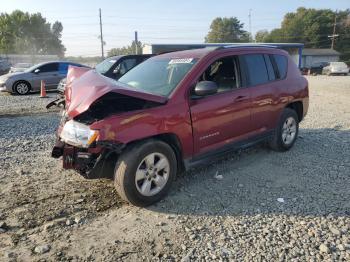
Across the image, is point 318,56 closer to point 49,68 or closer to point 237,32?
point 237,32

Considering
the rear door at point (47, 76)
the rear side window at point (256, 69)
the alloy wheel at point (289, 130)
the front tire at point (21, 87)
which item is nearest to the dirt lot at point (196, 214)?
the alloy wheel at point (289, 130)

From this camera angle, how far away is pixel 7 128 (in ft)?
27.6

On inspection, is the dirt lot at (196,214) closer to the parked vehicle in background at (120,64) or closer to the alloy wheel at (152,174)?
the alloy wheel at (152,174)

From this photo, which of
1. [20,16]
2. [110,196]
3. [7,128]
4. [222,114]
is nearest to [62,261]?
[110,196]

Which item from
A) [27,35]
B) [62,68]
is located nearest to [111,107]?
[62,68]

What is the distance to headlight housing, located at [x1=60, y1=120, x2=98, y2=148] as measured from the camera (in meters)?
3.96

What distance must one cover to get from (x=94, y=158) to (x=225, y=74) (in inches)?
95.8

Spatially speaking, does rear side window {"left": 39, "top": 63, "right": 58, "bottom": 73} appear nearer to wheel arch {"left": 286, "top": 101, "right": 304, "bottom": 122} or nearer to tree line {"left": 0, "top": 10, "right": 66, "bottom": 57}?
wheel arch {"left": 286, "top": 101, "right": 304, "bottom": 122}

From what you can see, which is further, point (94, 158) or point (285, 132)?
point (285, 132)

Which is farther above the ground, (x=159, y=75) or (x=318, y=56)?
(x=318, y=56)

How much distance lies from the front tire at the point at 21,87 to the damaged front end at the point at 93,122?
12233 mm

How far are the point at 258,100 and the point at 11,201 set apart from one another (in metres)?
3.81

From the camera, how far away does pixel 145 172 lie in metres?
4.22

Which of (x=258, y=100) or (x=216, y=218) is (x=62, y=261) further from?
(x=258, y=100)
